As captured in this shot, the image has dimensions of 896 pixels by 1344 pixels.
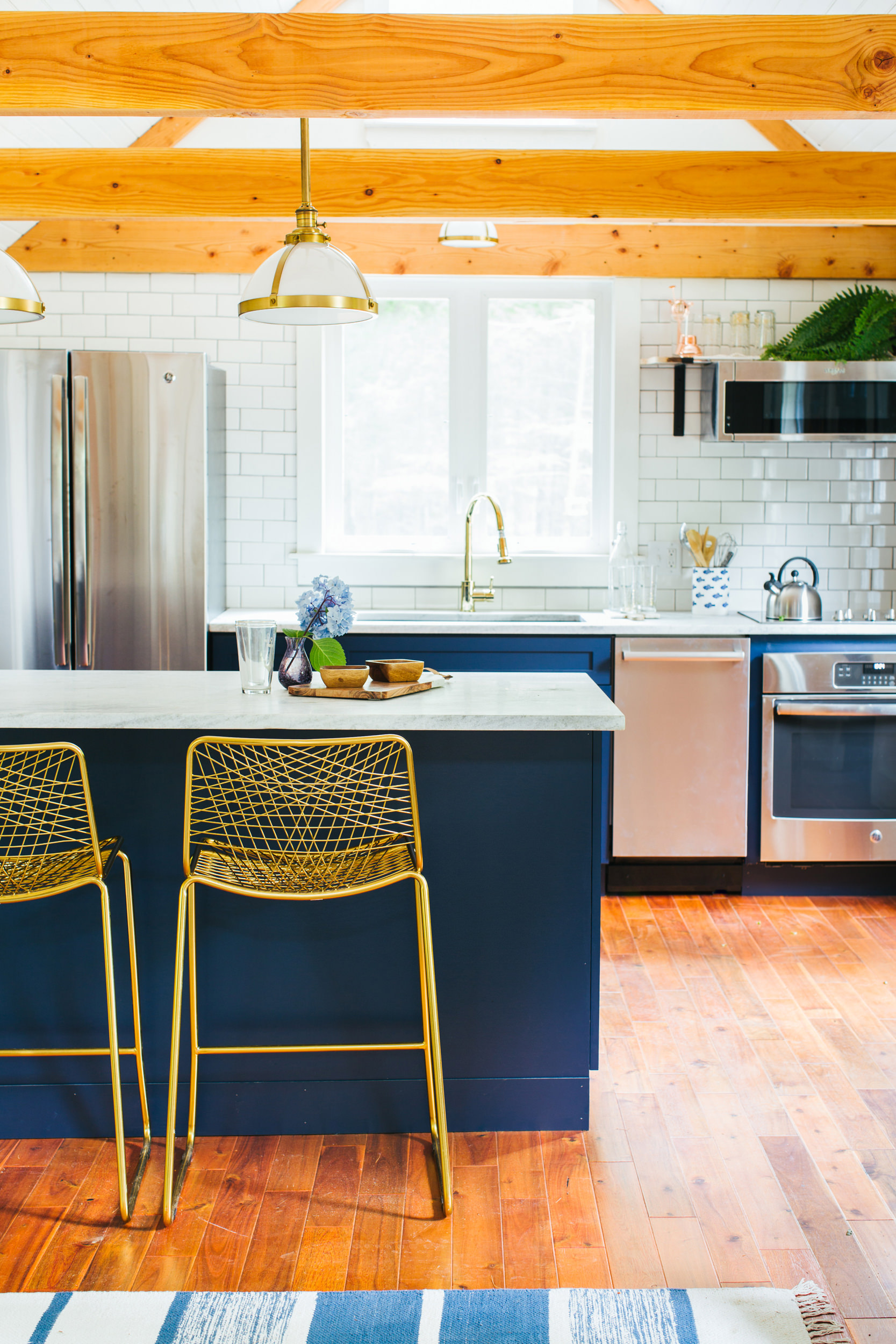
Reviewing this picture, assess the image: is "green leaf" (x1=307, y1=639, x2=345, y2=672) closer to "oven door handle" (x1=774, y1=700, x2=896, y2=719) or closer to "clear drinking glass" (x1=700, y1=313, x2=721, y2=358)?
"oven door handle" (x1=774, y1=700, x2=896, y2=719)

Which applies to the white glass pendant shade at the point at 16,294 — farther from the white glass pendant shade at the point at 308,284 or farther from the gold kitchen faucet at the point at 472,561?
the gold kitchen faucet at the point at 472,561

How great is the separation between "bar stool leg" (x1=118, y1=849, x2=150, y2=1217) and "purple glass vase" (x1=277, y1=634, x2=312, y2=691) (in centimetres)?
55

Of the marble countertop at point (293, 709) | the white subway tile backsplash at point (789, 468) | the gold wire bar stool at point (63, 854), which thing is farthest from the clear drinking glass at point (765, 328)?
the gold wire bar stool at point (63, 854)

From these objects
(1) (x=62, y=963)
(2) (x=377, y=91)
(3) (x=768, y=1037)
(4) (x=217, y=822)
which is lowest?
(3) (x=768, y=1037)

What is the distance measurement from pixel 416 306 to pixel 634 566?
1.50 m

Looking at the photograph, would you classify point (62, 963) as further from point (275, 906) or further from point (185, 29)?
point (185, 29)

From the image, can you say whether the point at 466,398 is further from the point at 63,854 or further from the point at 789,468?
the point at 63,854

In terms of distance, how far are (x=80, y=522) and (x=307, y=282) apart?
2196 millimetres

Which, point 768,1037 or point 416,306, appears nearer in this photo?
point 768,1037

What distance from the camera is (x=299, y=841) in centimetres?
254

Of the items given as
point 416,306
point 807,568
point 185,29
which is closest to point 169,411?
point 416,306

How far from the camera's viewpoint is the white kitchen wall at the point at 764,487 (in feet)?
15.7

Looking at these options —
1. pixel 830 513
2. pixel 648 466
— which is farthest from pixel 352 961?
pixel 830 513

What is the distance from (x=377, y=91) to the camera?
8.24ft
